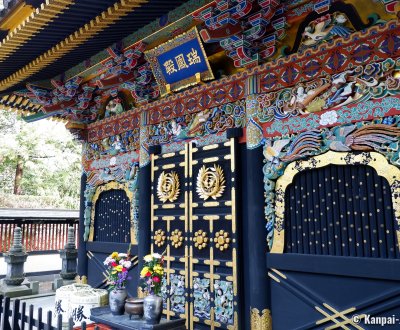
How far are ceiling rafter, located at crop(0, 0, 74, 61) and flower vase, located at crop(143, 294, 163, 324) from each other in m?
4.49

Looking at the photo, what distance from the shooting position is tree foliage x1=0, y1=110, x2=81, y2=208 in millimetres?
28094

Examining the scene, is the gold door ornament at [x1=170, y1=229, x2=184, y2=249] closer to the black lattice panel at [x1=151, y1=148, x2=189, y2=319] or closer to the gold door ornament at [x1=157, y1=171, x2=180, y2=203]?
the black lattice panel at [x1=151, y1=148, x2=189, y2=319]

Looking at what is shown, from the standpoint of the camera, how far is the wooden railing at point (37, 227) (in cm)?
1504

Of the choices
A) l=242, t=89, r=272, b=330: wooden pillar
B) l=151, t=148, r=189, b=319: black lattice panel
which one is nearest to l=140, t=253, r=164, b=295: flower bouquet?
l=151, t=148, r=189, b=319: black lattice panel

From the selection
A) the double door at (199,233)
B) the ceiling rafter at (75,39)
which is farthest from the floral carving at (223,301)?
the ceiling rafter at (75,39)

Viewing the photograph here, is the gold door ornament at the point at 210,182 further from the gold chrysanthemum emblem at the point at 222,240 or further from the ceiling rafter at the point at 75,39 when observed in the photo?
the ceiling rafter at the point at 75,39

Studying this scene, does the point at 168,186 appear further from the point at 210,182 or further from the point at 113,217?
the point at 113,217

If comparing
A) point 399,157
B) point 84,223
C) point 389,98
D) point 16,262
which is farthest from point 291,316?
point 16,262

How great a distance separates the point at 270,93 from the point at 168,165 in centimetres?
253

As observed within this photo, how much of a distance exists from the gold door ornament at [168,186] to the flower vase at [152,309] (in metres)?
2.21

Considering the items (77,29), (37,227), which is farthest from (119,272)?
(37,227)

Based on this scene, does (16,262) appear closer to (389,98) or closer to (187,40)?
(187,40)

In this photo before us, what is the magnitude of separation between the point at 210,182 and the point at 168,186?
1051 millimetres

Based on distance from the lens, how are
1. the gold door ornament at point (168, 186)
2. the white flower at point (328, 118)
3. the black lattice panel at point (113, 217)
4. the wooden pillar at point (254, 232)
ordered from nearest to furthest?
the white flower at point (328, 118) → the wooden pillar at point (254, 232) → the gold door ornament at point (168, 186) → the black lattice panel at point (113, 217)
